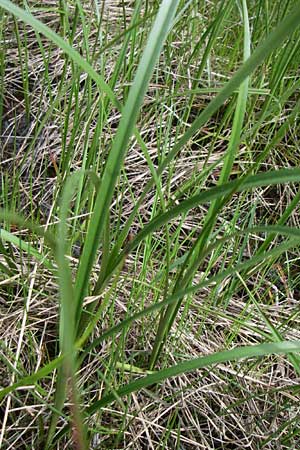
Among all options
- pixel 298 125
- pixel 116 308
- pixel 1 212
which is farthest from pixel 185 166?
pixel 1 212

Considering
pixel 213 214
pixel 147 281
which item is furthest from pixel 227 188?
pixel 147 281

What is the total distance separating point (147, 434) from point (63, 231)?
45cm

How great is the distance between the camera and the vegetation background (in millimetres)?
677

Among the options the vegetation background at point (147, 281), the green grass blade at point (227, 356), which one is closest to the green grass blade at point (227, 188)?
the vegetation background at point (147, 281)

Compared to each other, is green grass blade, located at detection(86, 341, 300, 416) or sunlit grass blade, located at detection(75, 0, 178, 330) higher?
sunlit grass blade, located at detection(75, 0, 178, 330)

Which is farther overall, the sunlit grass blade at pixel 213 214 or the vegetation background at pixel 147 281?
the sunlit grass blade at pixel 213 214

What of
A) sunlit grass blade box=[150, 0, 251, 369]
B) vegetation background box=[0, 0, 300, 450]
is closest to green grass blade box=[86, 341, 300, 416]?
vegetation background box=[0, 0, 300, 450]

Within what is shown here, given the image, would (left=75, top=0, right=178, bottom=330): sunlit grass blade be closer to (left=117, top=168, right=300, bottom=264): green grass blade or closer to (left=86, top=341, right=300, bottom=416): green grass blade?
(left=117, top=168, right=300, bottom=264): green grass blade

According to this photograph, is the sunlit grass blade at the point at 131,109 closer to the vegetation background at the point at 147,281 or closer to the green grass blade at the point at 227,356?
the vegetation background at the point at 147,281

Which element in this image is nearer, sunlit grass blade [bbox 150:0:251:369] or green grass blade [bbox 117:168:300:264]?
green grass blade [bbox 117:168:300:264]

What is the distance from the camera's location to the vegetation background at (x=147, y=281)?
0.68 metres

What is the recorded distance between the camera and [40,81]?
1.38 m

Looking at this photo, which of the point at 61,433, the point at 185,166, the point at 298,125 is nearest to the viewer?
the point at 61,433

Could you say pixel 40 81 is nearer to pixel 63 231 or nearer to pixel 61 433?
pixel 61 433
